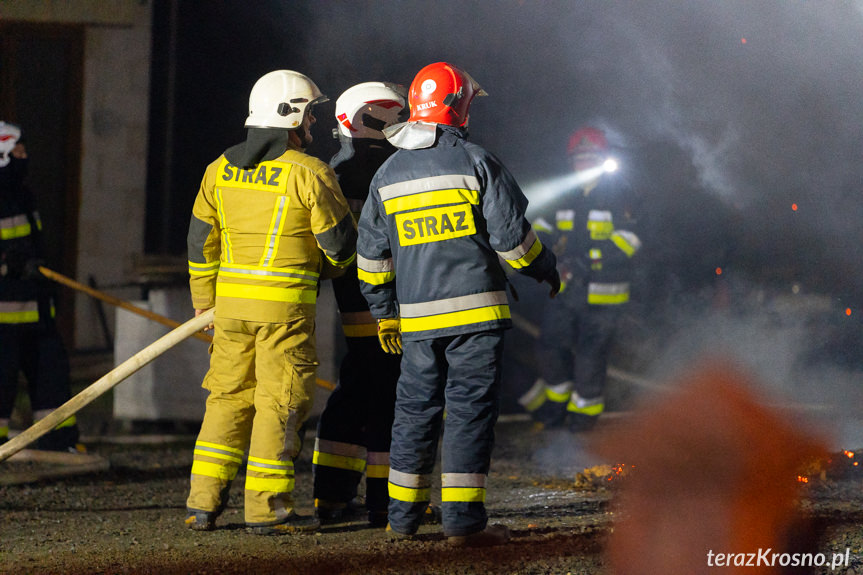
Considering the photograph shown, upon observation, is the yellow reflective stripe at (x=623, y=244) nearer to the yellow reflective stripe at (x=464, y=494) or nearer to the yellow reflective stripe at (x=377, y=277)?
the yellow reflective stripe at (x=377, y=277)

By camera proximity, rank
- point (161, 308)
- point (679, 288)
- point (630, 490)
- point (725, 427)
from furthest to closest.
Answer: point (679, 288), point (161, 308), point (725, 427), point (630, 490)

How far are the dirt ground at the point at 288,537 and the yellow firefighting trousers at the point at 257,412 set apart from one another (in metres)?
0.19

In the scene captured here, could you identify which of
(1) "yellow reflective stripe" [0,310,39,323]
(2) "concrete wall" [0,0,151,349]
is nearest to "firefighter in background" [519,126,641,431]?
(1) "yellow reflective stripe" [0,310,39,323]

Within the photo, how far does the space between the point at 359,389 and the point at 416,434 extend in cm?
66

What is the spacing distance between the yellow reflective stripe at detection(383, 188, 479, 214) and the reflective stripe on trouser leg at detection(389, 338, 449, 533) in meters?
0.56

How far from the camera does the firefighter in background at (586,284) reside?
7.27 meters

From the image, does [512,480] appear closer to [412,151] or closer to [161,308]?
[412,151]

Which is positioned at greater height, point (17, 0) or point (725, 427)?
point (17, 0)

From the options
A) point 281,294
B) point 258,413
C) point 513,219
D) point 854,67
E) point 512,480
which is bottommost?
point 512,480

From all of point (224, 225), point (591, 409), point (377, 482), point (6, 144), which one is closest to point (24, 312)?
point (6, 144)

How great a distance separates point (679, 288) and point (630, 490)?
4.00 m

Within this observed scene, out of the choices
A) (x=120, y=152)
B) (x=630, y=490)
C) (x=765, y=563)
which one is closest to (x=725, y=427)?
(x=630, y=490)

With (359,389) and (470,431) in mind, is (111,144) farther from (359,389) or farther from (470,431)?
(470,431)

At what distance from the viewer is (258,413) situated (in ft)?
14.1
